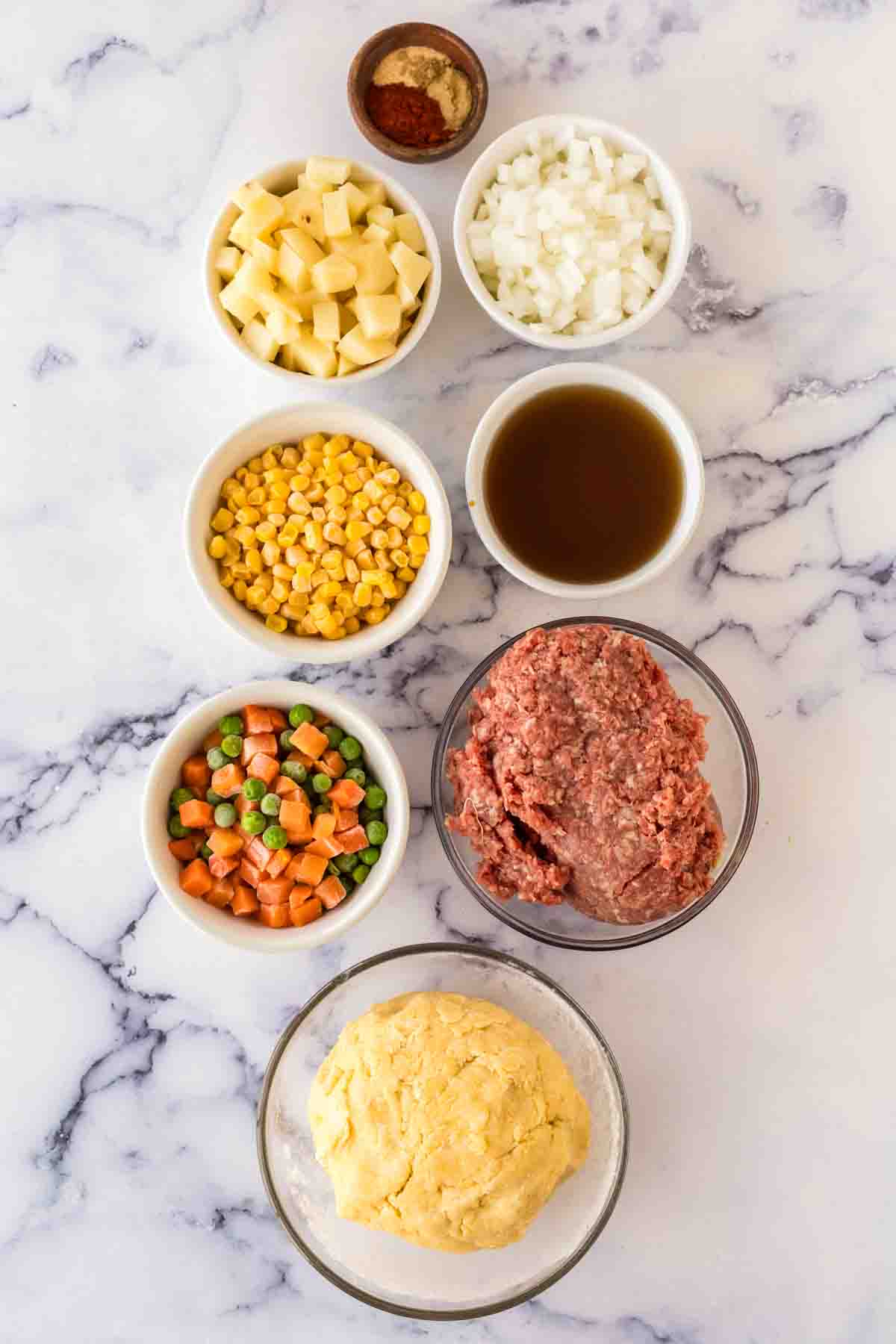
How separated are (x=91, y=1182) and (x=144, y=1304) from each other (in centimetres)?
32

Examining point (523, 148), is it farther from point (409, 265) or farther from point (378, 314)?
point (378, 314)

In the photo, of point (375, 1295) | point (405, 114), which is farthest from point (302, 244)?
point (375, 1295)

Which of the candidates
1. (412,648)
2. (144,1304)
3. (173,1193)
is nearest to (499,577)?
(412,648)

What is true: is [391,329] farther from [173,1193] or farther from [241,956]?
[173,1193]

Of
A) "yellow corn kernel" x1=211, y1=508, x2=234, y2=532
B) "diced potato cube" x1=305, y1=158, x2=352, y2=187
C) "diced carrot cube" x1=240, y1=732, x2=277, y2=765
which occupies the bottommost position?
"diced carrot cube" x1=240, y1=732, x2=277, y2=765

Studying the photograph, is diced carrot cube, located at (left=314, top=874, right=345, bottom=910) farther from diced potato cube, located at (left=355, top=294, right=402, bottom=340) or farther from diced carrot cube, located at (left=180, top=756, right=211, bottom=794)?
diced potato cube, located at (left=355, top=294, right=402, bottom=340)

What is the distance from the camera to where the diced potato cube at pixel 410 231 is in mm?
2691

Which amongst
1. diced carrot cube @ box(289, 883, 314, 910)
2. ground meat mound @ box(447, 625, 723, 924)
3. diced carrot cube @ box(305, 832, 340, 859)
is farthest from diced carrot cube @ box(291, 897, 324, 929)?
ground meat mound @ box(447, 625, 723, 924)

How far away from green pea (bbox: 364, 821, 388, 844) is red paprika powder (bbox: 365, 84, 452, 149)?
1.60 meters

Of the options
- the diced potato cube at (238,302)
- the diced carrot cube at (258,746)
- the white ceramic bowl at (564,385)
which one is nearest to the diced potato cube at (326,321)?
the diced potato cube at (238,302)

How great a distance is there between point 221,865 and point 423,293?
1.40 meters

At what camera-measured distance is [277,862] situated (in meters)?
2.61

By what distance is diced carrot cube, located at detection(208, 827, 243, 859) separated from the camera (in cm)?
262

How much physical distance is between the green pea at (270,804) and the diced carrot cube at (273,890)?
16 centimetres
